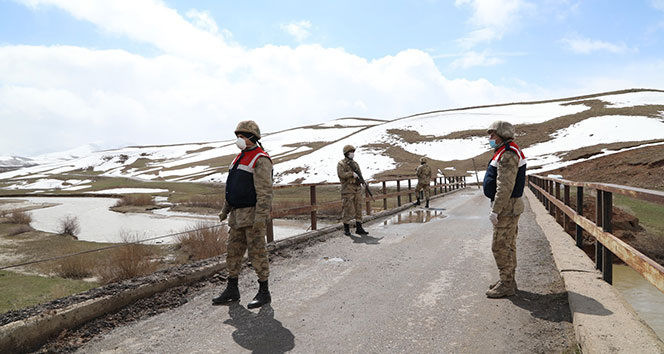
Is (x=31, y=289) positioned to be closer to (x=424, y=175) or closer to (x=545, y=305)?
(x=545, y=305)

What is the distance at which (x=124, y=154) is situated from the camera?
168500 millimetres

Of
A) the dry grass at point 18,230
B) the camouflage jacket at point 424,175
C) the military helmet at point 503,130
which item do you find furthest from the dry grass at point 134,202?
the military helmet at point 503,130

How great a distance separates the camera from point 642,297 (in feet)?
21.5

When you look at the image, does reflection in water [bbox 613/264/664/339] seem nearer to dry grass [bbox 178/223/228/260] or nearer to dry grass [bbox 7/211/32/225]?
dry grass [bbox 178/223/228/260]

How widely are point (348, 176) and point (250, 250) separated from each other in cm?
481

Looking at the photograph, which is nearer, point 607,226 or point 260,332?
point 260,332

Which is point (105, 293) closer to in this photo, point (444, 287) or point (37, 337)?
point (37, 337)

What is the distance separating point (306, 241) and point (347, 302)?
4055mm

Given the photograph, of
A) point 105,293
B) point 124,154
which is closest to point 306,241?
point 105,293

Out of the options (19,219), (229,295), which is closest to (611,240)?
(229,295)

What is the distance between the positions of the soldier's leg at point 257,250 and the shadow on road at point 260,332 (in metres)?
0.40

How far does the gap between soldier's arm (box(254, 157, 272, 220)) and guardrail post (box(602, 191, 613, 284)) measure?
3.64m

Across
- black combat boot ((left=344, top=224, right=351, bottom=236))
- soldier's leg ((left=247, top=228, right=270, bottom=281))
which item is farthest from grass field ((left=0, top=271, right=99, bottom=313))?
black combat boot ((left=344, top=224, right=351, bottom=236))

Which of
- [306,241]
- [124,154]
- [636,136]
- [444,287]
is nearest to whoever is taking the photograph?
[444,287]
